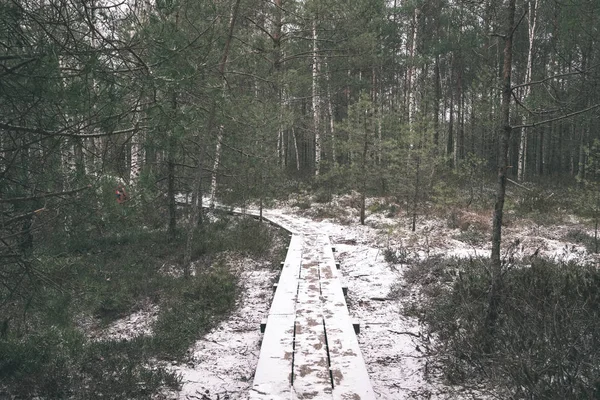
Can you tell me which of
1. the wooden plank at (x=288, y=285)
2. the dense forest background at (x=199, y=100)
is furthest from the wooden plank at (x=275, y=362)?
the dense forest background at (x=199, y=100)

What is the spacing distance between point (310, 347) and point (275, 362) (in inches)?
19.9

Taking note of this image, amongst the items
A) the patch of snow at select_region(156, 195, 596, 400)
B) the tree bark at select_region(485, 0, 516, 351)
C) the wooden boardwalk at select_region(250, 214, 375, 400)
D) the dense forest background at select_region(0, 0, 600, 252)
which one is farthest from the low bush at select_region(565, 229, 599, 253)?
the wooden boardwalk at select_region(250, 214, 375, 400)

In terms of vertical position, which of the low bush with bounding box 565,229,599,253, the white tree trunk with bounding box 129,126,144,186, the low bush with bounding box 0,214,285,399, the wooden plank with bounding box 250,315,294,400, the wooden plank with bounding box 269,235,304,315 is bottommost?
the low bush with bounding box 0,214,285,399

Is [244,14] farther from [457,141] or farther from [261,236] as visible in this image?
[457,141]

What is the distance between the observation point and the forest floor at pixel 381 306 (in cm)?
440

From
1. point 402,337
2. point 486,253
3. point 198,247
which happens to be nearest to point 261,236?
point 198,247

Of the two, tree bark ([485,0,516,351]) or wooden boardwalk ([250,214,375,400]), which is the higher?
tree bark ([485,0,516,351])

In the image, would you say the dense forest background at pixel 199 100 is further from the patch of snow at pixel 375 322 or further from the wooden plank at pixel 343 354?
the wooden plank at pixel 343 354

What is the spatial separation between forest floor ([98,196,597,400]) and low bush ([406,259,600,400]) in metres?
0.29

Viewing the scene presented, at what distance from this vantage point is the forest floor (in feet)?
14.4

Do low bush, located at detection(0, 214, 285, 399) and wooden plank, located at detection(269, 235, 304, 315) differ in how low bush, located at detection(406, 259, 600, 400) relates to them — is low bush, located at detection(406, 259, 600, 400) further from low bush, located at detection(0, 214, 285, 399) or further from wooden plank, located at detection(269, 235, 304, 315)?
low bush, located at detection(0, 214, 285, 399)

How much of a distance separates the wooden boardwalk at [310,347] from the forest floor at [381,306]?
0.45 metres

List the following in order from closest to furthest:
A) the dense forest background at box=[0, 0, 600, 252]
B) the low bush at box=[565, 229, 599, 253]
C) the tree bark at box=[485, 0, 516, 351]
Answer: the dense forest background at box=[0, 0, 600, 252], the tree bark at box=[485, 0, 516, 351], the low bush at box=[565, 229, 599, 253]

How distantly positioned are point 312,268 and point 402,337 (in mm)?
2899
